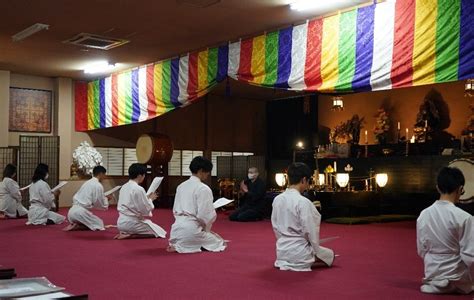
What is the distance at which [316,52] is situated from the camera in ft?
23.0

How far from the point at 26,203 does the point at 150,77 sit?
4.06m

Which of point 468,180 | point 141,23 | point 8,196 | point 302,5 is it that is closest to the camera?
point 302,5

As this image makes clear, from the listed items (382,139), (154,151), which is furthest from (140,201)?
(382,139)

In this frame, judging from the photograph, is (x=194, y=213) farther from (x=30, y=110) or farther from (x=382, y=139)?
(x=30, y=110)

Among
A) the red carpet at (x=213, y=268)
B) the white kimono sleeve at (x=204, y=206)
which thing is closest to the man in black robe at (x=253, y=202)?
the red carpet at (x=213, y=268)

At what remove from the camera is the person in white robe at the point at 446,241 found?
342cm

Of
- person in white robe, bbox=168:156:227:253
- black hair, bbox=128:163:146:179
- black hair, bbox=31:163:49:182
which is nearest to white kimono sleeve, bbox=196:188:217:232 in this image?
person in white robe, bbox=168:156:227:253

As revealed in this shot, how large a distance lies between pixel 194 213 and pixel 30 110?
824cm

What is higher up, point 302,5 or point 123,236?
point 302,5

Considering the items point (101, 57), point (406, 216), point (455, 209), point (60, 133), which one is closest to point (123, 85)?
point (101, 57)

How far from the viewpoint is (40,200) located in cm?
837

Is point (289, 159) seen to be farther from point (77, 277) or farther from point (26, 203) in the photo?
point (77, 277)

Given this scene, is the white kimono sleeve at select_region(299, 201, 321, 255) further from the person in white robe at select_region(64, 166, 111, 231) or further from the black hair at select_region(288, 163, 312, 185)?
the person in white robe at select_region(64, 166, 111, 231)

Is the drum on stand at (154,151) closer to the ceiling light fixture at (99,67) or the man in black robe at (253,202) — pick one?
the ceiling light fixture at (99,67)
